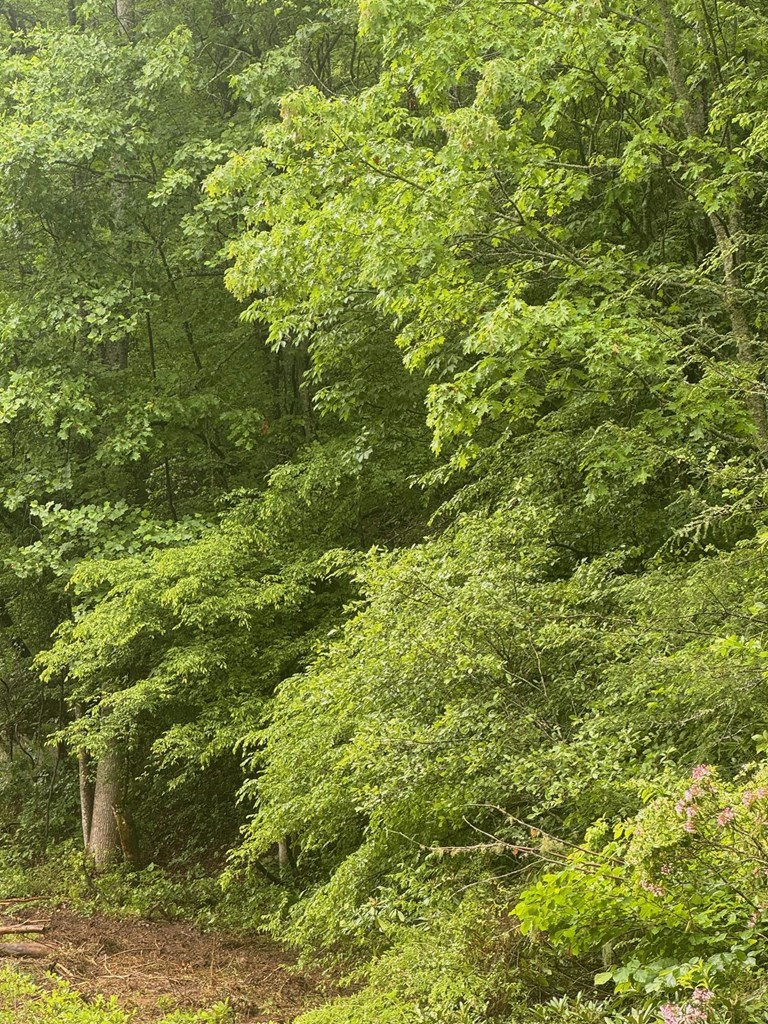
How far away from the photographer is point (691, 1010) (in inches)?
88.4

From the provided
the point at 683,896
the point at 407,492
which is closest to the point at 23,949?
the point at 407,492

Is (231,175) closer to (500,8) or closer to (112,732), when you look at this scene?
(500,8)

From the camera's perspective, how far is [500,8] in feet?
23.0

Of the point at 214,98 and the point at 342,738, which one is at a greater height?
the point at 214,98

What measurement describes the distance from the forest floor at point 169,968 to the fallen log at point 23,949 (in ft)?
0.30

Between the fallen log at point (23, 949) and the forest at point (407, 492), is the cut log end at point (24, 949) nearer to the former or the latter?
the fallen log at point (23, 949)

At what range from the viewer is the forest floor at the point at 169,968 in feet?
20.5

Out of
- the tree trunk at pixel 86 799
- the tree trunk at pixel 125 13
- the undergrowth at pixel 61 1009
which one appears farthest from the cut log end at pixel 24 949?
the tree trunk at pixel 125 13

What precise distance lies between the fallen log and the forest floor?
0.09 m

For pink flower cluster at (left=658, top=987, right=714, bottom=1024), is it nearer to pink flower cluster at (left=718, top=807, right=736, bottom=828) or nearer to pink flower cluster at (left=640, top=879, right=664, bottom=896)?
pink flower cluster at (left=640, top=879, right=664, bottom=896)

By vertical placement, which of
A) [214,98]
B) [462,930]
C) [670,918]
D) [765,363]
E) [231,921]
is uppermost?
[214,98]

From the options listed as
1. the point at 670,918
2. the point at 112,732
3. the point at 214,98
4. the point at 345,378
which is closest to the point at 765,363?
the point at 670,918

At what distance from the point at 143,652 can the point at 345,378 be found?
374cm

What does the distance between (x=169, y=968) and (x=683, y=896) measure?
5.89m
